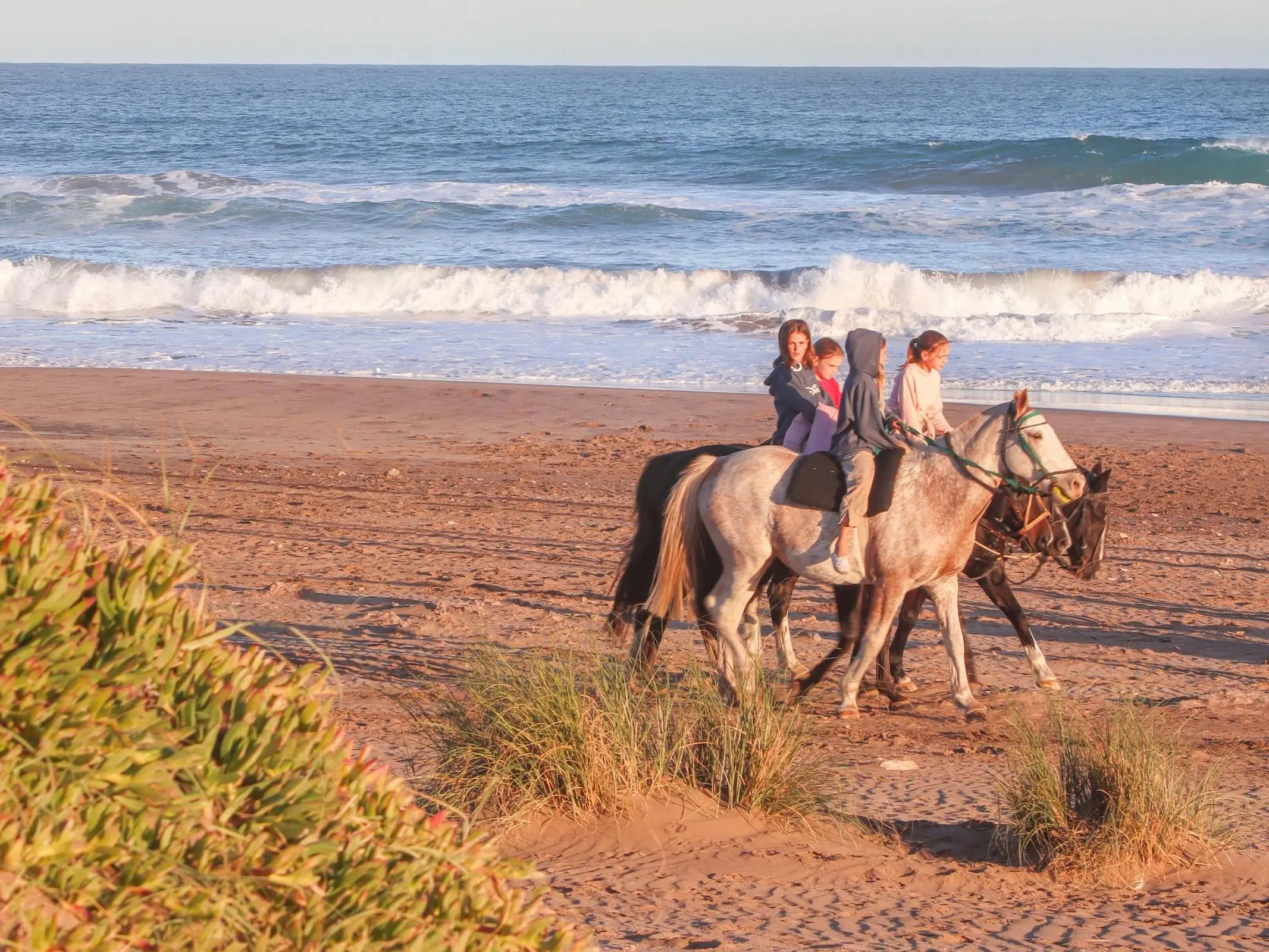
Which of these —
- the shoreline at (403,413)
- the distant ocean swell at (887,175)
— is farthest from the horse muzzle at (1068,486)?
the distant ocean swell at (887,175)

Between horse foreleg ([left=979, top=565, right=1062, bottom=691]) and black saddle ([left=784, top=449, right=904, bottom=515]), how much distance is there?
41.6 inches

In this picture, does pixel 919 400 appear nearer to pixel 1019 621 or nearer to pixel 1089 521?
pixel 1089 521

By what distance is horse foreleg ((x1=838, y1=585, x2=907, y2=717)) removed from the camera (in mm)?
6891

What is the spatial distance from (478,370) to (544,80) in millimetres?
127140

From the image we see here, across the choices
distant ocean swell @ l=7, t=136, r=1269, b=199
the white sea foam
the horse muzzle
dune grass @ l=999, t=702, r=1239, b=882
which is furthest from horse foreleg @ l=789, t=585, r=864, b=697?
the white sea foam

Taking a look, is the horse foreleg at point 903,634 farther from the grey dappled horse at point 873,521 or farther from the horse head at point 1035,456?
the horse head at point 1035,456

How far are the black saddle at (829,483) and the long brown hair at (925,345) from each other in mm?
763

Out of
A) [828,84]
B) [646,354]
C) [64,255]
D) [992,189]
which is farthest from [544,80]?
[646,354]

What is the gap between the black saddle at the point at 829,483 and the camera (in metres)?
6.71

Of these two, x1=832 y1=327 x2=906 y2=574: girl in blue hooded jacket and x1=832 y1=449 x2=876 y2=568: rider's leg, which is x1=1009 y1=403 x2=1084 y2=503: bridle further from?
x1=832 y1=449 x2=876 y2=568: rider's leg

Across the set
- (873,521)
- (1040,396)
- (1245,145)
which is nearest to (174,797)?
(873,521)

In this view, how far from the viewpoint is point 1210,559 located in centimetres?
1021

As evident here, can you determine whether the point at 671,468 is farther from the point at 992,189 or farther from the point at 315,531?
the point at 992,189

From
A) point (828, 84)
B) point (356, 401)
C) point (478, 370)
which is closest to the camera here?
point (356, 401)
